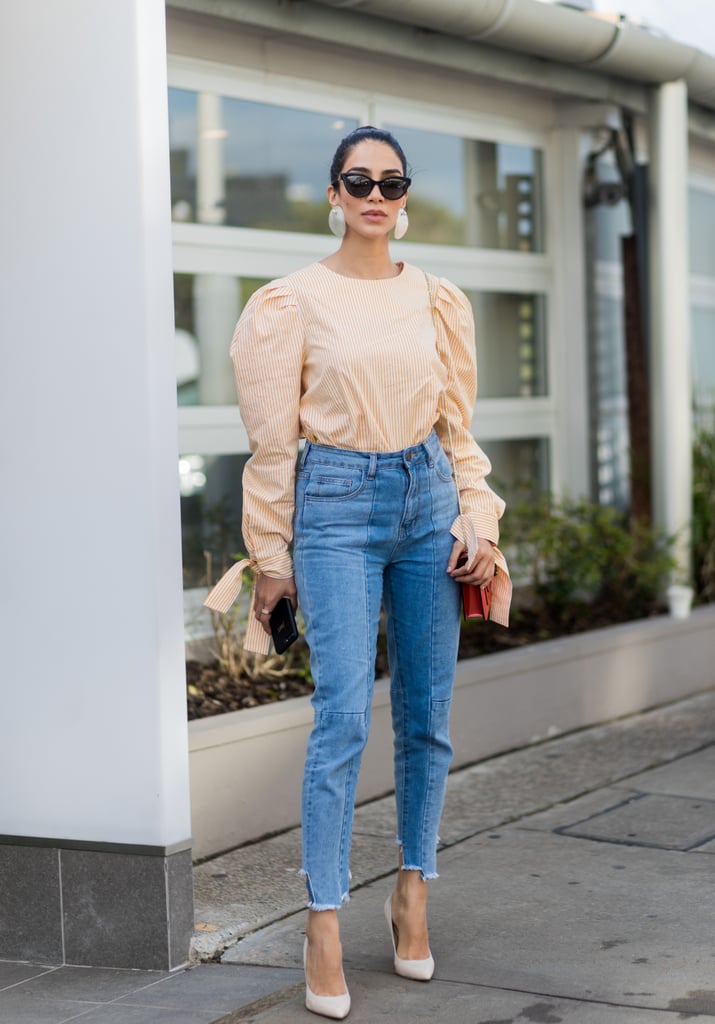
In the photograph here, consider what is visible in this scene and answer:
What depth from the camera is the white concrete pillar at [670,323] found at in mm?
7488

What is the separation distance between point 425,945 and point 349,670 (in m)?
0.75

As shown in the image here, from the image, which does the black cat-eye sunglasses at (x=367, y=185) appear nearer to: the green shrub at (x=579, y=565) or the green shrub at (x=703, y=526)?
the green shrub at (x=579, y=565)

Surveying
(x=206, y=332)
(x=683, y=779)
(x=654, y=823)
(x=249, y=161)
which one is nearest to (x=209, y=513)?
(x=206, y=332)

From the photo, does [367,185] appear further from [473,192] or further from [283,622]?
[473,192]

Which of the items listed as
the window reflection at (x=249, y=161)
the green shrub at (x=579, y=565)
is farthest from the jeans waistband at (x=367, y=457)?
the green shrub at (x=579, y=565)

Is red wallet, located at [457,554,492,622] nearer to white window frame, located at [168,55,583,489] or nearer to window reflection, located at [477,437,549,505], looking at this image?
white window frame, located at [168,55,583,489]

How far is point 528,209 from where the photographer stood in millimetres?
8055

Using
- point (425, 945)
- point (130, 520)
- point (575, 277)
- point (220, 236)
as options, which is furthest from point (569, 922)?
point (575, 277)

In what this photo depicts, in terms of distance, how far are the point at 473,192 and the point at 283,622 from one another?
484 cm

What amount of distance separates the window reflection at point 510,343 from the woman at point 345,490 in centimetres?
433

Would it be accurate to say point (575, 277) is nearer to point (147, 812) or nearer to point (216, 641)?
point (216, 641)

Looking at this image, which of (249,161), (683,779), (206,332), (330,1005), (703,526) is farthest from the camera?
(703,526)

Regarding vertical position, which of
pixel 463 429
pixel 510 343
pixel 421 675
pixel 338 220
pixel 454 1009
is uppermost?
pixel 510 343

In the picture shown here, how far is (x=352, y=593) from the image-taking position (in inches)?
128
